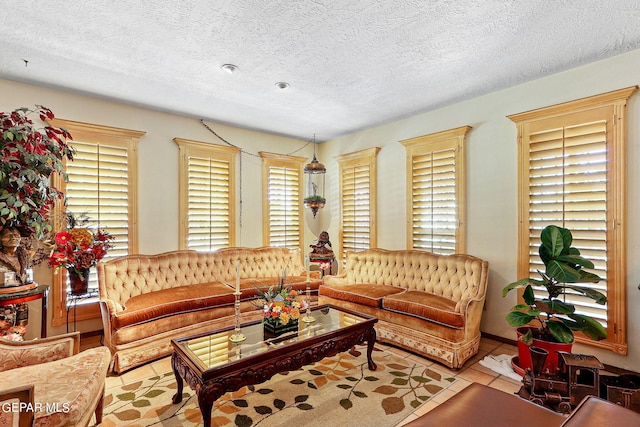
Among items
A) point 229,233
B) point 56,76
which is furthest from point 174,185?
point 56,76

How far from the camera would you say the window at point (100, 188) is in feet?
12.2

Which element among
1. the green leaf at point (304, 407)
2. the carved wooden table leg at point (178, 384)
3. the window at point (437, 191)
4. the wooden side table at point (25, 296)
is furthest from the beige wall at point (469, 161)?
the green leaf at point (304, 407)

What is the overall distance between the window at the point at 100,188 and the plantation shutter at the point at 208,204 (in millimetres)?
728

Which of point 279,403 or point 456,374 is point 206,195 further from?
point 456,374

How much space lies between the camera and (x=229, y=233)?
197 inches

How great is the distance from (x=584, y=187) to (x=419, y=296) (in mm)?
1953

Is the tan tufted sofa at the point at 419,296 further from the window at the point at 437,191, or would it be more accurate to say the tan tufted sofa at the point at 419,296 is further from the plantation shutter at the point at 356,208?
the plantation shutter at the point at 356,208

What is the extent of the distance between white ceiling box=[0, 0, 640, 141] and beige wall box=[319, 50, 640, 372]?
0.19 metres

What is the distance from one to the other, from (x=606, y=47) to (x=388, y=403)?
356 centimetres

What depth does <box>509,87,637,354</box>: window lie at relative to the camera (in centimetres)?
294

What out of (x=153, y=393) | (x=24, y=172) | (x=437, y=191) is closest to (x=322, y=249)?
(x=437, y=191)

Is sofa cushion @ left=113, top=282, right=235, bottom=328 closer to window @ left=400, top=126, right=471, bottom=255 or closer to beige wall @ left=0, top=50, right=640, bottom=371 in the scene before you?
beige wall @ left=0, top=50, right=640, bottom=371

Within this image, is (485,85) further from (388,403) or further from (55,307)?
(55,307)

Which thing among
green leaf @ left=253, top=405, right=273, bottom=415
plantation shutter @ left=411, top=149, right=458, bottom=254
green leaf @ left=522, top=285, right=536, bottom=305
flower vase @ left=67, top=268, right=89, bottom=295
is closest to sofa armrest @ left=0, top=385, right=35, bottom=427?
green leaf @ left=253, top=405, right=273, bottom=415
